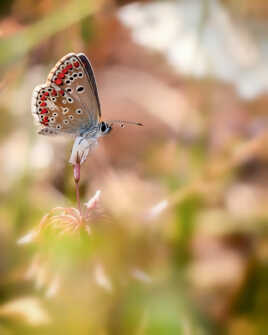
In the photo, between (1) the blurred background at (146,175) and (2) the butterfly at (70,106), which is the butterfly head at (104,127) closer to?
(2) the butterfly at (70,106)

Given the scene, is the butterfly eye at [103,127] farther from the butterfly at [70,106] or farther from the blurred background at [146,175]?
the blurred background at [146,175]

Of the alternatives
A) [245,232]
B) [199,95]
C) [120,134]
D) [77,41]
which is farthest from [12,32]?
[245,232]

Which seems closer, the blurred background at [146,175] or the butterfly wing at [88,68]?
the butterfly wing at [88,68]

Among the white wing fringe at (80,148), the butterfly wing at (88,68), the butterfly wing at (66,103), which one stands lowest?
the white wing fringe at (80,148)

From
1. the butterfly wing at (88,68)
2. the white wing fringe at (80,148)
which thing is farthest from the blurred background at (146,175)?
the butterfly wing at (88,68)

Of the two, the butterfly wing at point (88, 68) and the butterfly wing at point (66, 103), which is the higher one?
the butterfly wing at point (88, 68)

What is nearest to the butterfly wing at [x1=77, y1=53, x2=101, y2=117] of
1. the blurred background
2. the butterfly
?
the butterfly

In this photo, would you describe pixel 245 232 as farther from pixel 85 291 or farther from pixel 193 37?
pixel 193 37
